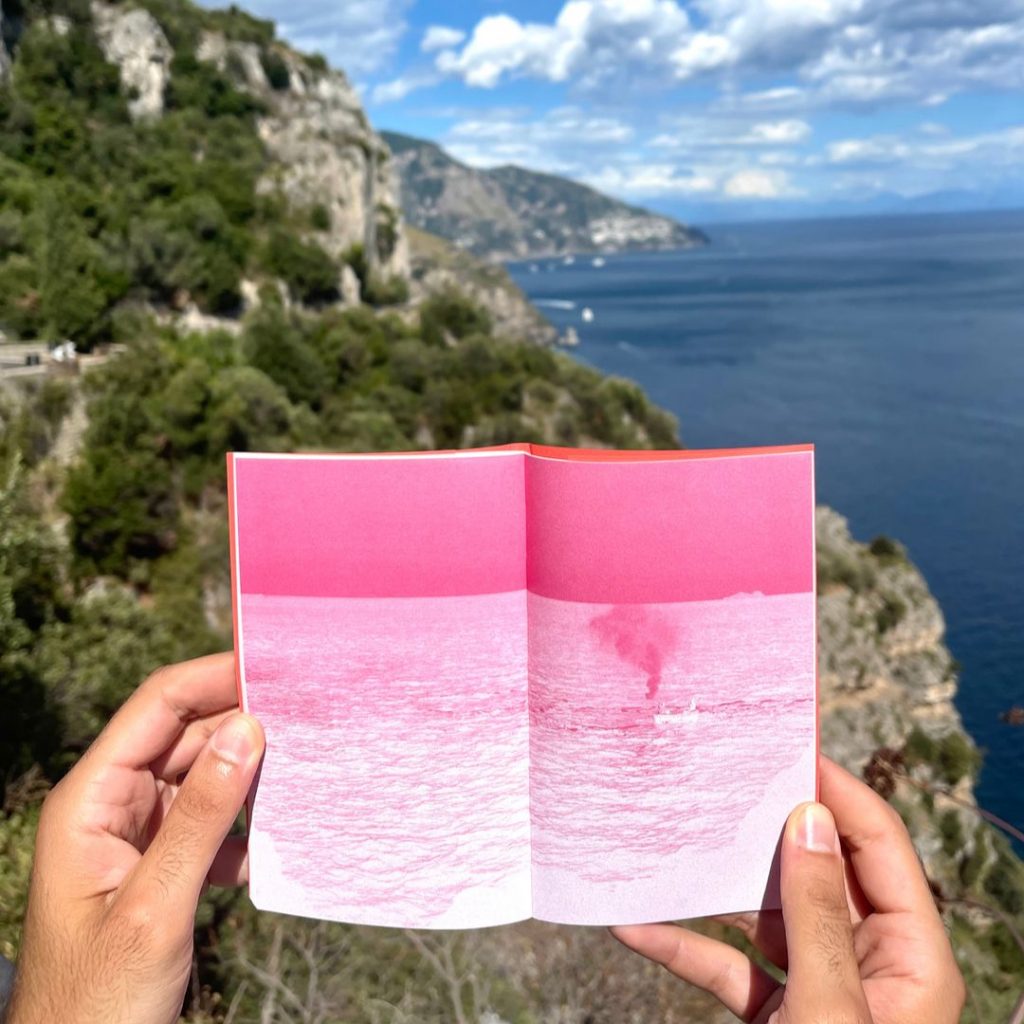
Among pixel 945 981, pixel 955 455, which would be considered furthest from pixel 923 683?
pixel 945 981

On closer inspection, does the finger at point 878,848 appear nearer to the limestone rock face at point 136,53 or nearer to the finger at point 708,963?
the finger at point 708,963

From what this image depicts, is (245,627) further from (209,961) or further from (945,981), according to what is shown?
(209,961)

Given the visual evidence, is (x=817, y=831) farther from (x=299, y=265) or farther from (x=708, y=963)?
(x=299, y=265)

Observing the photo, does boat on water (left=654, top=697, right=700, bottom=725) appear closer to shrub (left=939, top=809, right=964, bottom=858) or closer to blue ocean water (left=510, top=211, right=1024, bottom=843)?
shrub (left=939, top=809, right=964, bottom=858)

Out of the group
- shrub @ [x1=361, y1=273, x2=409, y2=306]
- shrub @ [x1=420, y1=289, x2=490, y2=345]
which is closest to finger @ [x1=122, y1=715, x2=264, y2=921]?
shrub @ [x1=420, y1=289, x2=490, y2=345]

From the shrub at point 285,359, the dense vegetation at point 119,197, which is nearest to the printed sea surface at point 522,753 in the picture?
the dense vegetation at point 119,197

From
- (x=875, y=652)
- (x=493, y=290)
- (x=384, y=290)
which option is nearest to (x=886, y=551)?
(x=875, y=652)
